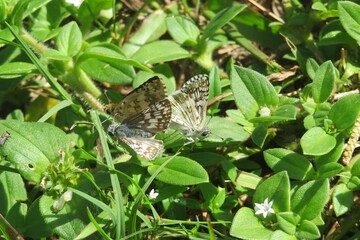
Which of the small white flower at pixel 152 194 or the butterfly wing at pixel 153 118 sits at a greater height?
the butterfly wing at pixel 153 118

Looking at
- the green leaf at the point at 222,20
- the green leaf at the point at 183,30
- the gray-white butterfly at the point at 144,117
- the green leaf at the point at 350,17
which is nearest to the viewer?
the gray-white butterfly at the point at 144,117

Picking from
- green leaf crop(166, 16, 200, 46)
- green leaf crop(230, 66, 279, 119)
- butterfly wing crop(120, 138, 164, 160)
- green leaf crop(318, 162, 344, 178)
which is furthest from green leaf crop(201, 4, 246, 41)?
green leaf crop(318, 162, 344, 178)

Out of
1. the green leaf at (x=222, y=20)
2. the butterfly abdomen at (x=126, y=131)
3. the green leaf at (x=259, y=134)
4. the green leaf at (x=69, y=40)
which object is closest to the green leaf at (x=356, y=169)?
the green leaf at (x=259, y=134)

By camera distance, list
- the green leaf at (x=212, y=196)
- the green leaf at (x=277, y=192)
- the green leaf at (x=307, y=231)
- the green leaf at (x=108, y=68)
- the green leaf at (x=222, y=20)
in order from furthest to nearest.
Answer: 1. the green leaf at (x=222, y=20)
2. the green leaf at (x=108, y=68)
3. the green leaf at (x=212, y=196)
4. the green leaf at (x=277, y=192)
5. the green leaf at (x=307, y=231)

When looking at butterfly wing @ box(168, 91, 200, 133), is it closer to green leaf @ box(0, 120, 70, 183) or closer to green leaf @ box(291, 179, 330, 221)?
green leaf @ box(0, 120, 70, 183)

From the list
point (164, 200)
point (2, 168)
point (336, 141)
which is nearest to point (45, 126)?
point (2, 168)

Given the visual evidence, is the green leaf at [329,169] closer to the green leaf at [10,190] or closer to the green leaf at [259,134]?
the green leaf at [259,134]

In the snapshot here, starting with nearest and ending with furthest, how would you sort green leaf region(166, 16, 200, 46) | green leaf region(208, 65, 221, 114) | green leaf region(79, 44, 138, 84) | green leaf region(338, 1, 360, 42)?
green leaf region(338, 1, 360, 42)
green leaf region(208, 65, 221, 114)
green leaf region(79, 44, 138, 84)
green leaf region(166, 16, 200, 46)
